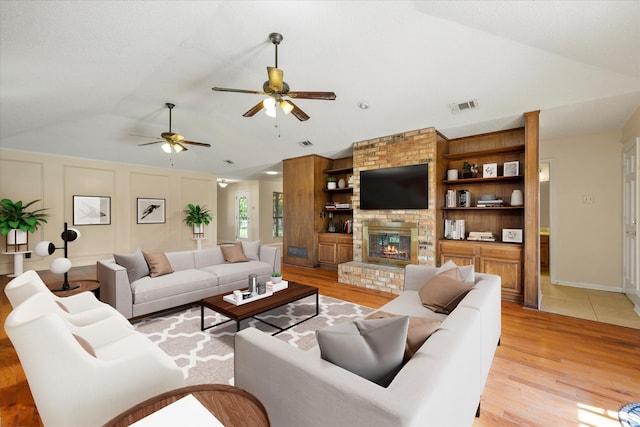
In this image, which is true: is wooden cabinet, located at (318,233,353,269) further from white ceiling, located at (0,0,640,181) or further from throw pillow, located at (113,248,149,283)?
throw pillow, located at (113,248,149,283)

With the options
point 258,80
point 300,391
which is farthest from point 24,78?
point 300,391

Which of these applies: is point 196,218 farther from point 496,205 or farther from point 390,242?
point 496,205

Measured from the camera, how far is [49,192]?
20.1ft

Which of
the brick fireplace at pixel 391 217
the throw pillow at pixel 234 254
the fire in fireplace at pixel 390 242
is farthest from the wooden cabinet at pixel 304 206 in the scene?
the throw pillow at pixel 234 254

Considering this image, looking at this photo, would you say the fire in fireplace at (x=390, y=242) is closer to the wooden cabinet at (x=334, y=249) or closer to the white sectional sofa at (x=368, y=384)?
the wooden cabinet at (x=334, y=249)

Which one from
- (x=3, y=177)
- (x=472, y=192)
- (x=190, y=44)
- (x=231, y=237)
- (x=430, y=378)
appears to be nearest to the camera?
(x=430, y=378)

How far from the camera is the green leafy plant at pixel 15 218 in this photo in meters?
5.25

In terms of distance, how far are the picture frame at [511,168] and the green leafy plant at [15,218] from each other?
8.76 metres

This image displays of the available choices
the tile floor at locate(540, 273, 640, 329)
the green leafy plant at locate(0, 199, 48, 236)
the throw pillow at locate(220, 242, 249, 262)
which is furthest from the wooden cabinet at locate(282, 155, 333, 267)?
the green leafy plant at locate(0, 199, 48, 236)

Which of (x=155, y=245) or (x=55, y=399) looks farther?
(x=155, y=245)

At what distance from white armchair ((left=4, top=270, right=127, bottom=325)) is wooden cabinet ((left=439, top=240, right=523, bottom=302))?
4415mm

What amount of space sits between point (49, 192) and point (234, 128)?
4.54 meters

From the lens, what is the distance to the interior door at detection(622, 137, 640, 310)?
3.34 m

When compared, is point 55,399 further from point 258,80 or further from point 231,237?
point 231,237
